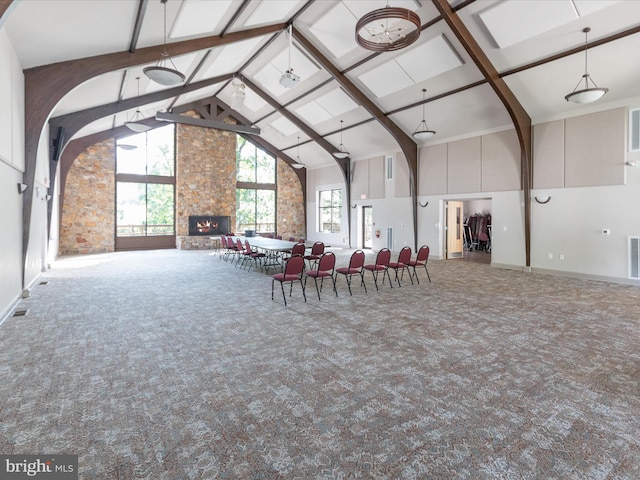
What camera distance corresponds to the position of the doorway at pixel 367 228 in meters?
14.7

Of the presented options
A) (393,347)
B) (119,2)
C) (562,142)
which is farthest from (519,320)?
(119,2)

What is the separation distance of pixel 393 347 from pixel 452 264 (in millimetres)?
7399

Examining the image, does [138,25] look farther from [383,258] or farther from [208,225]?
[208,225]

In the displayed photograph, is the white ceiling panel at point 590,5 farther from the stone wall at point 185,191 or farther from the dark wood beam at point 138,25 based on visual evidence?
the stone wall at point 185,191

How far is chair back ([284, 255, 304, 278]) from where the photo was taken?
552 centimetres

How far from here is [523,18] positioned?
6.31 metres

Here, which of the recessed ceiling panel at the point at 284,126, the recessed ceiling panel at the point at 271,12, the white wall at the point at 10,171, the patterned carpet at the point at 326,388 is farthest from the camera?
the recessed ceiling panel at the point at 284,126

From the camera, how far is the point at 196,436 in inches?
86.4

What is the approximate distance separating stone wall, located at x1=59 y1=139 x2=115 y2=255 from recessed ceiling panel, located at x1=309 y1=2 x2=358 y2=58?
9508 mm

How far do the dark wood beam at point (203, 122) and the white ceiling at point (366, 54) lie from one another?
536mm

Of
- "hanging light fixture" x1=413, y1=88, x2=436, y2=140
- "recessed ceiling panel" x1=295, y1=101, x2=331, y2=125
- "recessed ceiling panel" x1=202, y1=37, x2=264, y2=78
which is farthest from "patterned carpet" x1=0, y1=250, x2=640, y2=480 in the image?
"recessed ceiling panel" x1=295, y1=101, x2=331, y2=125

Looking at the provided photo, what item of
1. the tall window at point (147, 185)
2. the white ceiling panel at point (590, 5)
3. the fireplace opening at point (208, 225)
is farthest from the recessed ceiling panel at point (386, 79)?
the tall window at point (147, 185)

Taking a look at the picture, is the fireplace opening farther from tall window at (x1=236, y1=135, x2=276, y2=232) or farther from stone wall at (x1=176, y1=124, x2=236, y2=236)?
tall window at (x1=236, y1=135, x2=276, y2=232)

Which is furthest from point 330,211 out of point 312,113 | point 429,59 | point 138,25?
point 138,25
